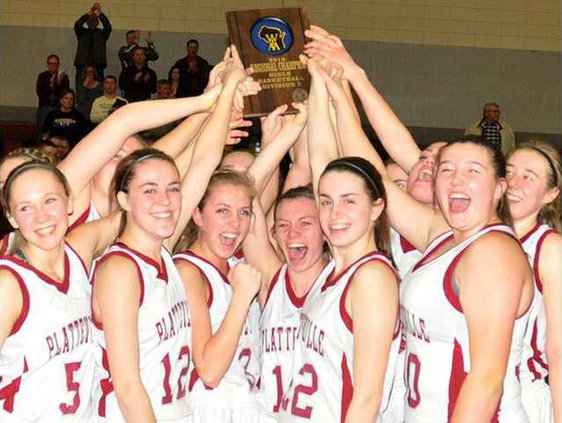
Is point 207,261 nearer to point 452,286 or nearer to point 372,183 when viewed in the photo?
point 372,183

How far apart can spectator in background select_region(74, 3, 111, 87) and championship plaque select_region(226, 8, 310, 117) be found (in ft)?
36.4

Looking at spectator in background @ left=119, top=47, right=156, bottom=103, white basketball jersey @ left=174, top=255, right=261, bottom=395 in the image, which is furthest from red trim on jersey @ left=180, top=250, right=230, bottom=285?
spectator in background @ left=119, top=47, right=156, bottom=103

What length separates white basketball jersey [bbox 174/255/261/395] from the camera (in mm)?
4785

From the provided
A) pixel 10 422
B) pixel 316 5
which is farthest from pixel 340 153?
pixel 316 5

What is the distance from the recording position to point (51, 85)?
1528 centimetres

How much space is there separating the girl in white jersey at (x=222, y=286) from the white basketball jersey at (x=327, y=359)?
0.45 metres

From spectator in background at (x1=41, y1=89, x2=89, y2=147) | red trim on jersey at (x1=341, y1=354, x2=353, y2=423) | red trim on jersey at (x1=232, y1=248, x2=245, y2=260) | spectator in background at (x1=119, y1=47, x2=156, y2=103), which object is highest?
spectator in background at (x1=119, y1=47, x2=156, y2=103)

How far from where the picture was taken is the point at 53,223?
3.98 meters

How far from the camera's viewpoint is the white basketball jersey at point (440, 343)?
3.83 metres

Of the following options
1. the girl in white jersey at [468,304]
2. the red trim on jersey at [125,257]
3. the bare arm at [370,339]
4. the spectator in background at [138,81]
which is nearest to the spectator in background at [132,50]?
the spectator in background at [138,81]

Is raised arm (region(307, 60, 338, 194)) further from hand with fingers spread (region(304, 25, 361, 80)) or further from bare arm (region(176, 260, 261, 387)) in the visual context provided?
bare arm (region(176, 260, 261, 387))

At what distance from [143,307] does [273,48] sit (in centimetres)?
164

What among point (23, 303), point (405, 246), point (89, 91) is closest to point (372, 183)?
point (405, 246)

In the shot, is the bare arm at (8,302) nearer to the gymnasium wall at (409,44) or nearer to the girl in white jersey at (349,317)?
the girl in white jersey at (349,317)
